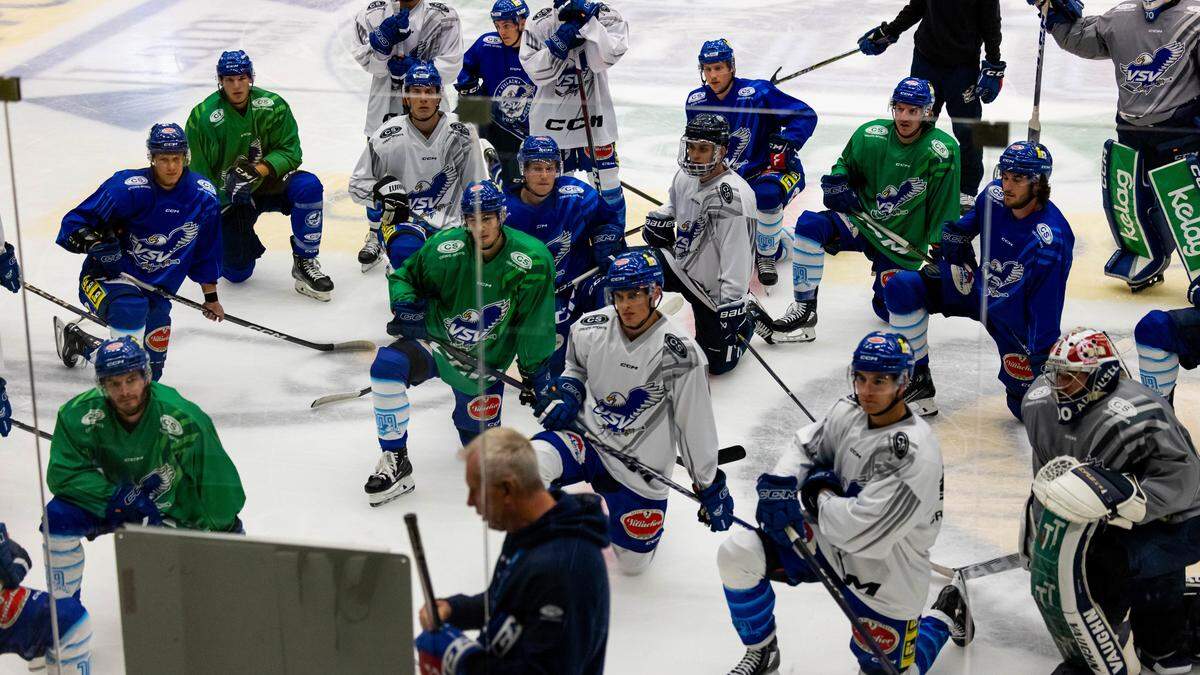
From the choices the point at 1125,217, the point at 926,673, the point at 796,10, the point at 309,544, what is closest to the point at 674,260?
the point at 1125,217

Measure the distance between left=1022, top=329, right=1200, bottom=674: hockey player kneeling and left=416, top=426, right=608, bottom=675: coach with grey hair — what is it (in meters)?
1.25

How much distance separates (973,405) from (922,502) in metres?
0.36

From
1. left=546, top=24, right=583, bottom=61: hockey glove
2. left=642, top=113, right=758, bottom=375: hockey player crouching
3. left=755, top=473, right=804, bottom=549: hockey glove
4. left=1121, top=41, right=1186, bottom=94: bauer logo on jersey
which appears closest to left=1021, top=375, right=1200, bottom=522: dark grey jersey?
left=755, top=473, right=804, bottom=549: hockey glove

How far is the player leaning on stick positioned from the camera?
16.4 ft

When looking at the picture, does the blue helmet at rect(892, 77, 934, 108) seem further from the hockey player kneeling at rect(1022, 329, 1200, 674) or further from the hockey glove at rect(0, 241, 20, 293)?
the hockey glove at rect(0, 241, 20, 293)

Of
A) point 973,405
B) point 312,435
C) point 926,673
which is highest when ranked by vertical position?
point 973,405

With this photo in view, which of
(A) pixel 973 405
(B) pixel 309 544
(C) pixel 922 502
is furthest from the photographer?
(A) pixel 973 405

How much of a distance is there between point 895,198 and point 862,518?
1.81 m

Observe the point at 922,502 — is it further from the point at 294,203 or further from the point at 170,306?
the point at 294,203

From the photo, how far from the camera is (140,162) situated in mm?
6102

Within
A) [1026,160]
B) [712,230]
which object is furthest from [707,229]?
[1026,160]

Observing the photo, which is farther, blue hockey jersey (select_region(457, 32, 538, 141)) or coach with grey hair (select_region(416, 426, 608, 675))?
blue hockey jersey (select_region(457, 32, 538, 141))

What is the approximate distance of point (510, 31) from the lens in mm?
6785

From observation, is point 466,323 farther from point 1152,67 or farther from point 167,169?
point 1152,67
